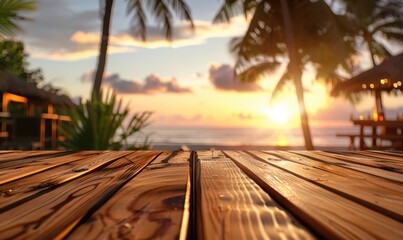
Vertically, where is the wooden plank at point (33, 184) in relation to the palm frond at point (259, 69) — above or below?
below

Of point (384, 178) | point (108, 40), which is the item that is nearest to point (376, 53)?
point (108, 40)

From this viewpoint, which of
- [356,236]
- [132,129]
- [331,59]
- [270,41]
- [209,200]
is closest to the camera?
[356,236]

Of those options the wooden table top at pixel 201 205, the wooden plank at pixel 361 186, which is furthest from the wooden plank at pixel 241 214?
the wooden plank at pixel 361 186

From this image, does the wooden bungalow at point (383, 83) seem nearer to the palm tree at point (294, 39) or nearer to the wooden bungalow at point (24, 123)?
the palm tree at point (294, 39)

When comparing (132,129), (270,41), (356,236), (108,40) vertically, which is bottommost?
(356,236)

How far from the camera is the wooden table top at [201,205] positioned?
63 centimetres

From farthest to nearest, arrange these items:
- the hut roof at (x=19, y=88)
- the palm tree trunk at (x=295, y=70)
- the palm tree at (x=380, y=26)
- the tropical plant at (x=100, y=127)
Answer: the palm tree at (x=380, y=26), the palm tree trunk at (x=295, y=70), the hut roof at (x=19, y=88), the tropical plant at (x=100, y=127)

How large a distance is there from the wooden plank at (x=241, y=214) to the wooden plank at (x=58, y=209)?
230 millimetres

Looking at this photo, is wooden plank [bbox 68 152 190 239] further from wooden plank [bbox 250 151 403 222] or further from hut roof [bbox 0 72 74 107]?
hut roof [bbox 0 72 74 107]

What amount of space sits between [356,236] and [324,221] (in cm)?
8

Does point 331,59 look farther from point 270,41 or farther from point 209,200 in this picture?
point 209,200

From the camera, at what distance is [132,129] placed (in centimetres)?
478

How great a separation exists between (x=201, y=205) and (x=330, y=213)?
0.26 m

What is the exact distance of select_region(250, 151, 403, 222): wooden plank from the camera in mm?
818
